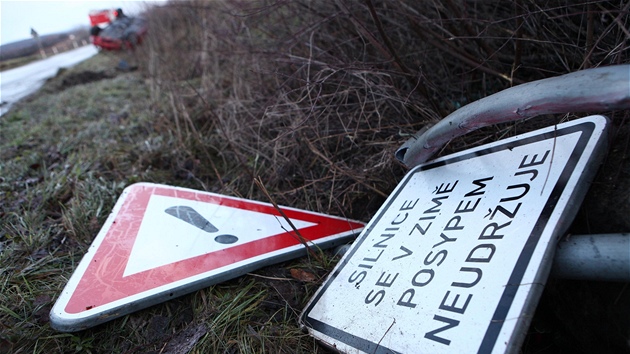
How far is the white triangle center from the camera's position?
1.91m

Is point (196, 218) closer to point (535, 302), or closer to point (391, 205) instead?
point (391, 205)

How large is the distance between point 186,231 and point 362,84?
4.73 ft

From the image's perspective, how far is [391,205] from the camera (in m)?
1.85

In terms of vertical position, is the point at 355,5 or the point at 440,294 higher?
the point at 355,5

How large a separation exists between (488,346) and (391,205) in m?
0.86

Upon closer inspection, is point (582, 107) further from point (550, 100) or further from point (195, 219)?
point (195, 219)

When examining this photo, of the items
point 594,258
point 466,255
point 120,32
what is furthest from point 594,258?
point 120,32

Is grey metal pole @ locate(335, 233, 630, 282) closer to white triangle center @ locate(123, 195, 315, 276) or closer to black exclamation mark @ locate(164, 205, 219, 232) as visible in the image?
white triangle center @ locate(123, 195, 315, 276)

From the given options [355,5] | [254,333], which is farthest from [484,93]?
[254,333]

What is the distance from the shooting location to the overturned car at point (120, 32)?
9164 millimetres

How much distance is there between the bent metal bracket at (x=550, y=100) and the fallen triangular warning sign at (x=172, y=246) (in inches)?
32.8

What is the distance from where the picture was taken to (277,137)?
2641 millimetres

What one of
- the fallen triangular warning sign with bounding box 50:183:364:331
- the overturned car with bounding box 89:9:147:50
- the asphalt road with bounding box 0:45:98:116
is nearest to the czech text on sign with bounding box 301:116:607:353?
the fallen triangular warning sign with bounding box 50:183:364:331

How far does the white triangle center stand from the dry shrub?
1.18 feet
